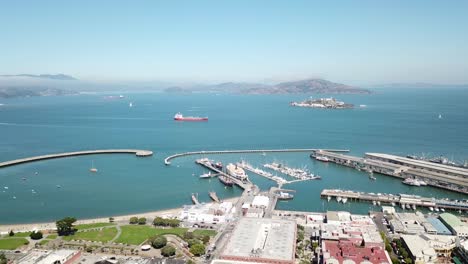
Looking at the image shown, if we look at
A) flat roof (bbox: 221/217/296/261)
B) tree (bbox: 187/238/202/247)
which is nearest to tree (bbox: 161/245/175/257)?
tree (bbox: 187/238/202/247)

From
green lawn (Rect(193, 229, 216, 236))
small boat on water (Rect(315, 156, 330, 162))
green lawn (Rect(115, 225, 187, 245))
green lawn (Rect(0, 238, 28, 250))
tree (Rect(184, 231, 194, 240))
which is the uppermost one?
small boat on water (Rect(315, 156, 330, 162))

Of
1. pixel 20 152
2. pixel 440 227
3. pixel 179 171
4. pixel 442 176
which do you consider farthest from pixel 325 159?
pixel 20 152

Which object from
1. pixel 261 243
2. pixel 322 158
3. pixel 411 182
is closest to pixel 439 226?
pixel 261 243

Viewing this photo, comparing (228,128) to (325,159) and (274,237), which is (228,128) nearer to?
(325,159)

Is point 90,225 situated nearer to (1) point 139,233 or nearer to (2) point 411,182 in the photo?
(1) point 139,233

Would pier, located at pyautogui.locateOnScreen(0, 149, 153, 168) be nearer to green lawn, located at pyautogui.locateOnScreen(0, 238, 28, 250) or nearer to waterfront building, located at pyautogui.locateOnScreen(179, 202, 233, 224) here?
waterfront building, located at pyautogui.locateOnScreen(179, 202, 233, 224)

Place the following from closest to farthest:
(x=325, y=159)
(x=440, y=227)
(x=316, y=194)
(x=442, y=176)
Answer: (x=440, y=227), (x=316, y=194), (x=442, y=176), (x=325, y=159)
